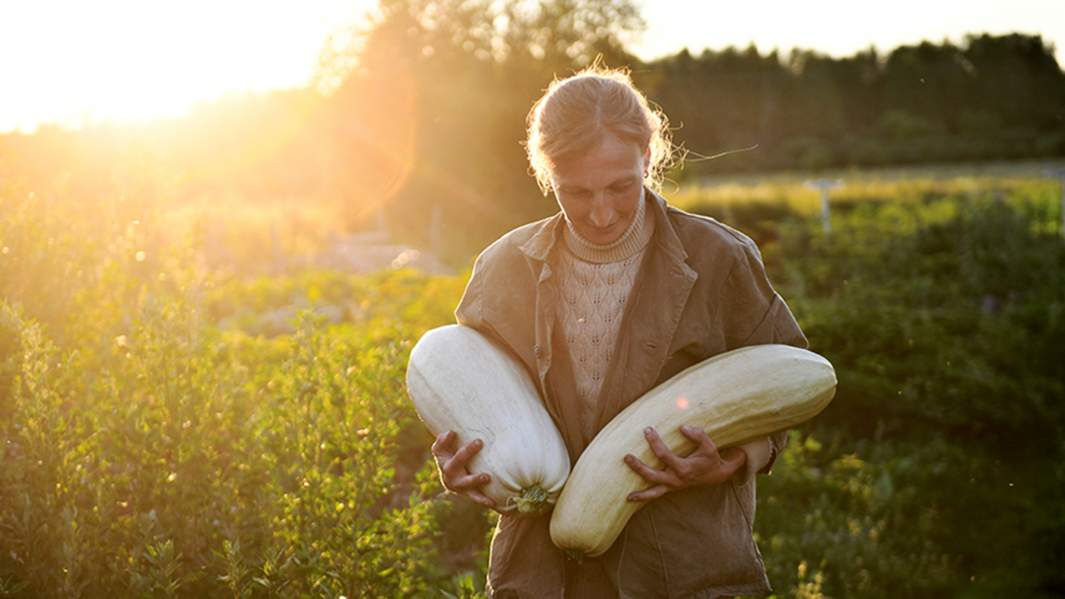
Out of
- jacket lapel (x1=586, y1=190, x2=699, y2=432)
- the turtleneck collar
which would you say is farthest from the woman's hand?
the turtleneck collar

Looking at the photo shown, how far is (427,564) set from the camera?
3703mm

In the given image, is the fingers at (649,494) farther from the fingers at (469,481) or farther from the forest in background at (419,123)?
the forest in background at (419,123)

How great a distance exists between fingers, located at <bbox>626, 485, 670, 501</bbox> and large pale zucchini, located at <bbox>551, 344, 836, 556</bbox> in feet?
0.16

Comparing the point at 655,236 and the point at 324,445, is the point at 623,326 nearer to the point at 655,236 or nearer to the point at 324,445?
the point at 655,236

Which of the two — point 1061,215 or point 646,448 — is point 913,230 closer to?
point 1061,215

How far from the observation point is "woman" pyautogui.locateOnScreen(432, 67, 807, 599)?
2295 mm

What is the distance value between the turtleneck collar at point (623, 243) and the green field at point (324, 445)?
1003 millimetres

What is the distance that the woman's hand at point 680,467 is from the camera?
2.28m

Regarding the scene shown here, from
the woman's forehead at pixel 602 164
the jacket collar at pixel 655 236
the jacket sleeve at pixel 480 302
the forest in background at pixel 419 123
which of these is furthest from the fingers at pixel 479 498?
the forest in background at pixel 419 123

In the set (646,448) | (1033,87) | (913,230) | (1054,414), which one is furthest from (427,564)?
(1033,87)

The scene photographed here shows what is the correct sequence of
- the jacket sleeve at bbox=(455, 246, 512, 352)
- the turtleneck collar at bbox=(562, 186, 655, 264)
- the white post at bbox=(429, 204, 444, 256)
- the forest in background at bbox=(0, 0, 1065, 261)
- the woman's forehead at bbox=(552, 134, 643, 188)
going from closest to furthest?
the woman's forehead at bbox=(552, 134, 643, 188) < the turtleneck collar at bbox=(562, 186, 655, 264) < the jacket sleeve at bbox=(455, 246, 512, 352) < the white post at bbox=(429, 204, 444, 256) < the forest in background at bbox=(0, 0, 1065, 261)

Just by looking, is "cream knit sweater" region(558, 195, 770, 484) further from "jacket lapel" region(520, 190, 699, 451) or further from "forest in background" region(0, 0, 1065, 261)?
"forest in background" region(0, 0, 1065, 261)

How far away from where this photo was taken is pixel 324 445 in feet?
10.6

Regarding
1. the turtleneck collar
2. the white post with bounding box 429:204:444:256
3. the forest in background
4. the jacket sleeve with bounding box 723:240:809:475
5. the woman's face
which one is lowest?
the white post with bounding box 429:204:444:256
